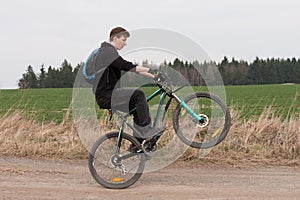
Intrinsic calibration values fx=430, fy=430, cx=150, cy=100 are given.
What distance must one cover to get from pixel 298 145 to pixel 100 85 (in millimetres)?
4289

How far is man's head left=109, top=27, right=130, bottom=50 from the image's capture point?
6.23m

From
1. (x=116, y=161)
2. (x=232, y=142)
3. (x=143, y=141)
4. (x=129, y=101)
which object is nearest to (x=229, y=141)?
(x=232, y=142)

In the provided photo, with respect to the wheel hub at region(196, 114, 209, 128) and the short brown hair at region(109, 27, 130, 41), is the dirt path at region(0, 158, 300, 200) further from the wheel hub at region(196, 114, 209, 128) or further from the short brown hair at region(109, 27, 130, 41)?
the short brown hair at region(109, 27, 130, 41)

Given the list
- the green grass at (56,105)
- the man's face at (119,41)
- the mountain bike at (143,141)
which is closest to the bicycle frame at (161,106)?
the mountain bike at (143,141)

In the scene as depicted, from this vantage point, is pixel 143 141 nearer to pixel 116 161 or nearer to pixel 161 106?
pixel 116 161

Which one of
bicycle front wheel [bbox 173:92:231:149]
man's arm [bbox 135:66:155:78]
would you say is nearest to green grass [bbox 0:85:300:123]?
bicycle front wheel [bbox 173:92:231:149]

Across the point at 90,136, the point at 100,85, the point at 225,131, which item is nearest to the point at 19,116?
the point at 90,136

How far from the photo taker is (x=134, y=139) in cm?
654

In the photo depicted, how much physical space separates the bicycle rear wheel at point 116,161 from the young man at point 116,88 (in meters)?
0.42

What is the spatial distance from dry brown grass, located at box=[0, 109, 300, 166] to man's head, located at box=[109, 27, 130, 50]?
291cm

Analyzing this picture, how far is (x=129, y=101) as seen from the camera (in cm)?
639

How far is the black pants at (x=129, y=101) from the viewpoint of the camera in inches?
249

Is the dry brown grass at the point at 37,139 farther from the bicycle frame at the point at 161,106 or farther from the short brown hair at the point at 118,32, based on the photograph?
the short brown hair at the point at 118,32

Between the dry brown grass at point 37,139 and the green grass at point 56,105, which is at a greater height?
the green grass at point 56,105
